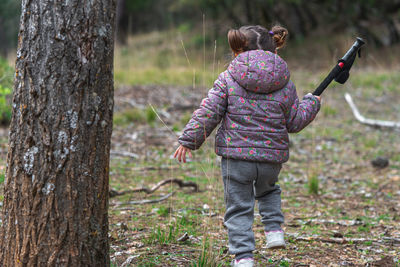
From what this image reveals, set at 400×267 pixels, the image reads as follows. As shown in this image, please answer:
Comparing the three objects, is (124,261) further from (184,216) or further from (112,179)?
(112,179)

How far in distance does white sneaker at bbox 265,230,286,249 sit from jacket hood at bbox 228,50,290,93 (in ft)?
3.10

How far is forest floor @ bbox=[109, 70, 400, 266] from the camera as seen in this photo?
327 cm

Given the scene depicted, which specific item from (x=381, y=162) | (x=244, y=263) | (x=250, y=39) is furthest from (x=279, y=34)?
(x=381, y=162)

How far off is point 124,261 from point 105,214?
594mm

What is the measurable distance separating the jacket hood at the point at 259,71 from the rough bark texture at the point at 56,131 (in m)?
0.84

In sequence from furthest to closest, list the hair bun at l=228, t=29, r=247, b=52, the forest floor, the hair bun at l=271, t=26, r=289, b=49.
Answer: the forest floor, the hair bun at l=271, t=26, r=289, b=49, the hair bun at l=228, t=29, r=247, b=52

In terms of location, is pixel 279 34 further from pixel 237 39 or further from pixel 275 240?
pixel 275 240

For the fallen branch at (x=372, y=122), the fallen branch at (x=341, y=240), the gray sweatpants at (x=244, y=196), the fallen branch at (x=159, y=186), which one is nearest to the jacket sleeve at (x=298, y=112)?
the gray sweatpants at (x=244, y=196)

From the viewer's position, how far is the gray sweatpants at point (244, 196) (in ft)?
9.35

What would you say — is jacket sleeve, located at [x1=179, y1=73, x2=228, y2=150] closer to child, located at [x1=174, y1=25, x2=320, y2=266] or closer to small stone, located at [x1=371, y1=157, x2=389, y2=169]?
child, located at [x1=174, y1=25, x2=320, y2=266]

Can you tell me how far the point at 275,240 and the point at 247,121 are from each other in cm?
82

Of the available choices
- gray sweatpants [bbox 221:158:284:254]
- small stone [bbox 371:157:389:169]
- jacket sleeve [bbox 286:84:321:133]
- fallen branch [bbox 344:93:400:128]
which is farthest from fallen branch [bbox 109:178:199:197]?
fallen branch [bbox 344:93:400:128]

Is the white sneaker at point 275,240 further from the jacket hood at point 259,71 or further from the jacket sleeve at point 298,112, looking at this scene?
the jacket hood at point 259,71

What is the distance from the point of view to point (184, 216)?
4.00 metres
